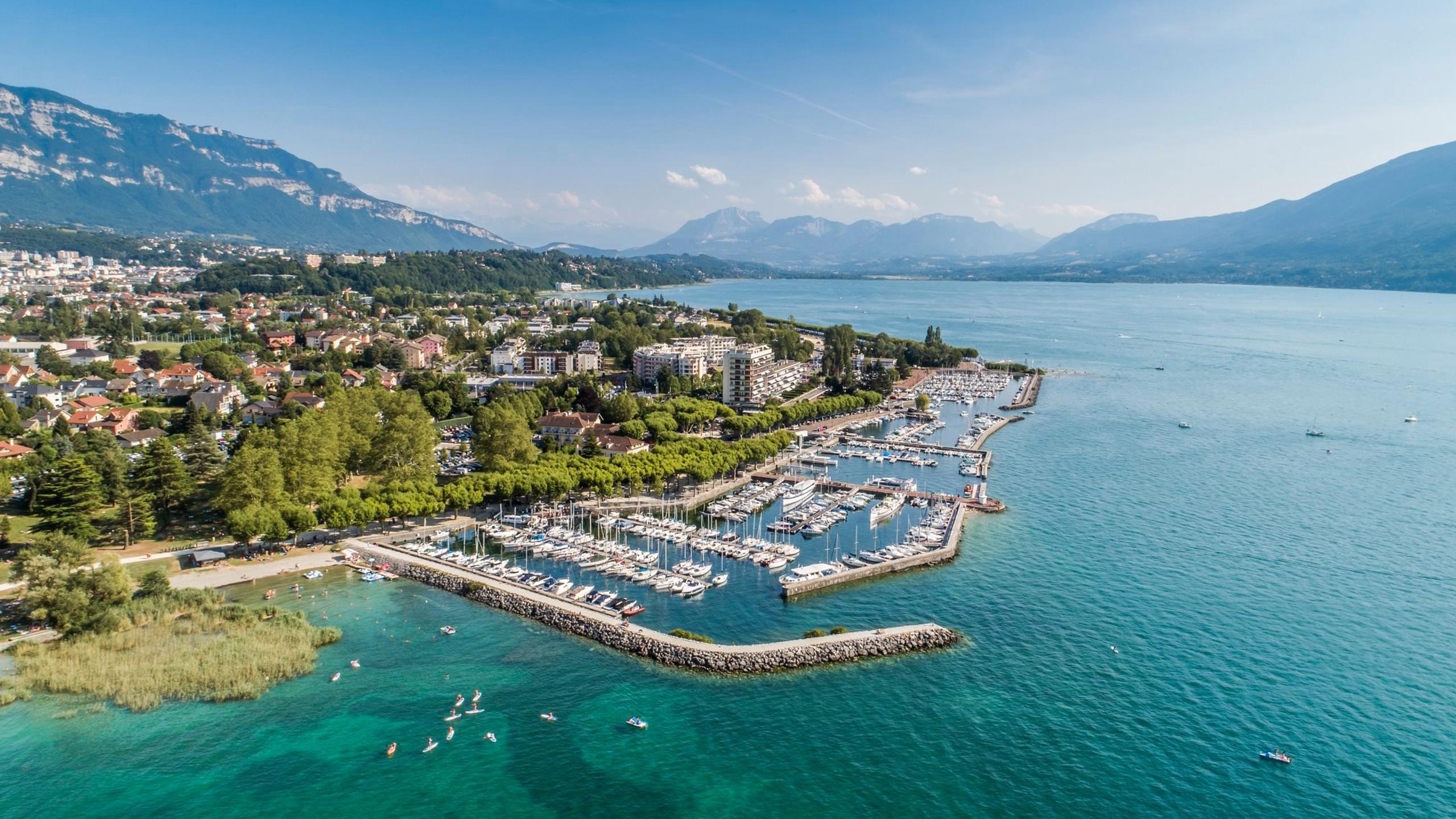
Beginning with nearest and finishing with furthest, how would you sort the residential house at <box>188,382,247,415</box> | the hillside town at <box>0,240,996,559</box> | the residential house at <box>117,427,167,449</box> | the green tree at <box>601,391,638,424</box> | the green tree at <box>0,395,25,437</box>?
the hillside town at <box>0,240,996,559</box>
the green tree at <box>0,395,25,437</box>
the residential house at <box>117,427,167,449</box>
the residential house at <box>188,382,247,415</box>
the green tree at <box>601,391,638,424</box>

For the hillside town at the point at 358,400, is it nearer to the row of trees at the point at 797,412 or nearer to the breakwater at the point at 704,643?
the row of trees at the point at 797,412

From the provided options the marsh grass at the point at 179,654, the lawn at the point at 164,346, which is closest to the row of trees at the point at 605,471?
the marsh grass at the point at 179,654

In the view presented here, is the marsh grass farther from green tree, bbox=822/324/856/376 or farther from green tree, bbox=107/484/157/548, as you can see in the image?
green tree, bbox=822/324/856/376

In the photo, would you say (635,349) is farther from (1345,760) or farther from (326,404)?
(1345,760)

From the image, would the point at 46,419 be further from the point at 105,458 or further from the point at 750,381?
the point at 750,381

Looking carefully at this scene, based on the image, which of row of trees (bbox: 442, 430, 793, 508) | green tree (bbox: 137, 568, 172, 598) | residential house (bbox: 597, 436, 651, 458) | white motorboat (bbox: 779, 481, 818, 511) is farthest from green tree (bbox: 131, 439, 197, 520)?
white motorboat (bbox: 779, 481, 818, 511)

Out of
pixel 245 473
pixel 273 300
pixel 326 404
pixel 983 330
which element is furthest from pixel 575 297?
pixel 245 473

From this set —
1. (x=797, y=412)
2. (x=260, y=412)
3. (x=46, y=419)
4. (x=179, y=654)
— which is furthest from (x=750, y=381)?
(x=46, y=419)
